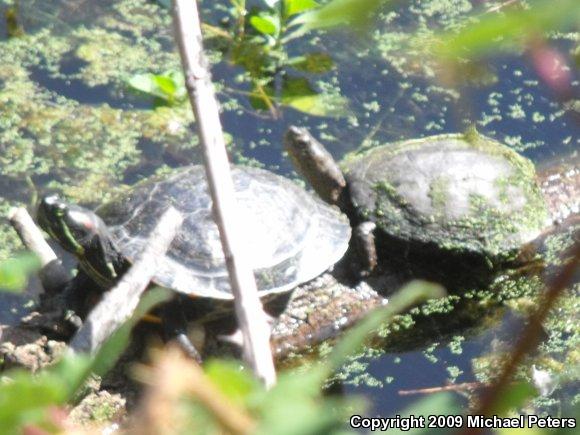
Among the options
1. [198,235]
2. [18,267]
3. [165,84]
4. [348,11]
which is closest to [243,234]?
[198,235]

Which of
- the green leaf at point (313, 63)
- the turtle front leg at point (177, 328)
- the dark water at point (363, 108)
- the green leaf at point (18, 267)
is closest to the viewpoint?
the green leaf at point (18, 267)

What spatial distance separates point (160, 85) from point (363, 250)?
1.32m

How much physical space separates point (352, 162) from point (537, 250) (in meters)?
0.68

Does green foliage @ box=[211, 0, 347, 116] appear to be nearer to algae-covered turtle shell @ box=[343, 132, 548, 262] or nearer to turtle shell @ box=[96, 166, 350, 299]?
algae-covered turtle shell @ box=[343, 132, 548, 262]

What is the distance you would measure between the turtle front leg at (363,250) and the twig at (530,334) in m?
2.58

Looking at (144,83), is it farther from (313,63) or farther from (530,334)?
(530,334)

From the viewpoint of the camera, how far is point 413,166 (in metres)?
3.07

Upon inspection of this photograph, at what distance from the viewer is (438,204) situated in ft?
9.82

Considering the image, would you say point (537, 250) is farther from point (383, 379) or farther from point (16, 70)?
point (16, 70)

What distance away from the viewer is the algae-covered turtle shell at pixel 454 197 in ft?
9.71

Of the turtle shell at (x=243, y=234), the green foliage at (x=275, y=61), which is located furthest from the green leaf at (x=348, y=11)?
the green foliage at (x=275, y=61)

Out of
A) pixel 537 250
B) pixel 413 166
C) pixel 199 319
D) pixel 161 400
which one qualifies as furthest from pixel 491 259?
pixel 161 400

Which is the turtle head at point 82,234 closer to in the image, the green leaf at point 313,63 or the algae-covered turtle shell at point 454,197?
the algae-covered turtle shell at point 454,197

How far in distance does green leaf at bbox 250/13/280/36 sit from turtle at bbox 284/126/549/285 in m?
0.94
